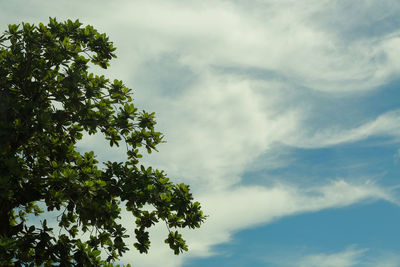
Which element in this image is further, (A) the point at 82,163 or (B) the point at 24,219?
(B) the point at 24,219

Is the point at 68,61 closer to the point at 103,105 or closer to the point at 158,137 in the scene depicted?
the point at 103,105

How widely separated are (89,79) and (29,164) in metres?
3.44

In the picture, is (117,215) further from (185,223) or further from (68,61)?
(68,61)

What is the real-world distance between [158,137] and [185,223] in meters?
3.08

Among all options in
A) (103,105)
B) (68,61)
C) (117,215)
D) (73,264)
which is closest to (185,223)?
(117,215)

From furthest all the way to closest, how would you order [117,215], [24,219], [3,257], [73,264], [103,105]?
[24,219]
[103,105]
[73,264]
[117,215]
[3,257]

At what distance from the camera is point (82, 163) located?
16.6 metres

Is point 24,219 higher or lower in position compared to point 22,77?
lower

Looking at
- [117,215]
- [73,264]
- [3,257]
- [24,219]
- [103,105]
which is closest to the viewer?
[3,257]

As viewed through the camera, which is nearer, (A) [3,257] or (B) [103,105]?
(A) [3,257]

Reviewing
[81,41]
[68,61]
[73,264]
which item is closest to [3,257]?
[73,264]

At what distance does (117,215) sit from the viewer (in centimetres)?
1493

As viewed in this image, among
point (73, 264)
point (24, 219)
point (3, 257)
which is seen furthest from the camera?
point (24, 219)

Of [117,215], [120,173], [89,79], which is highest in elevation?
[89,79]
